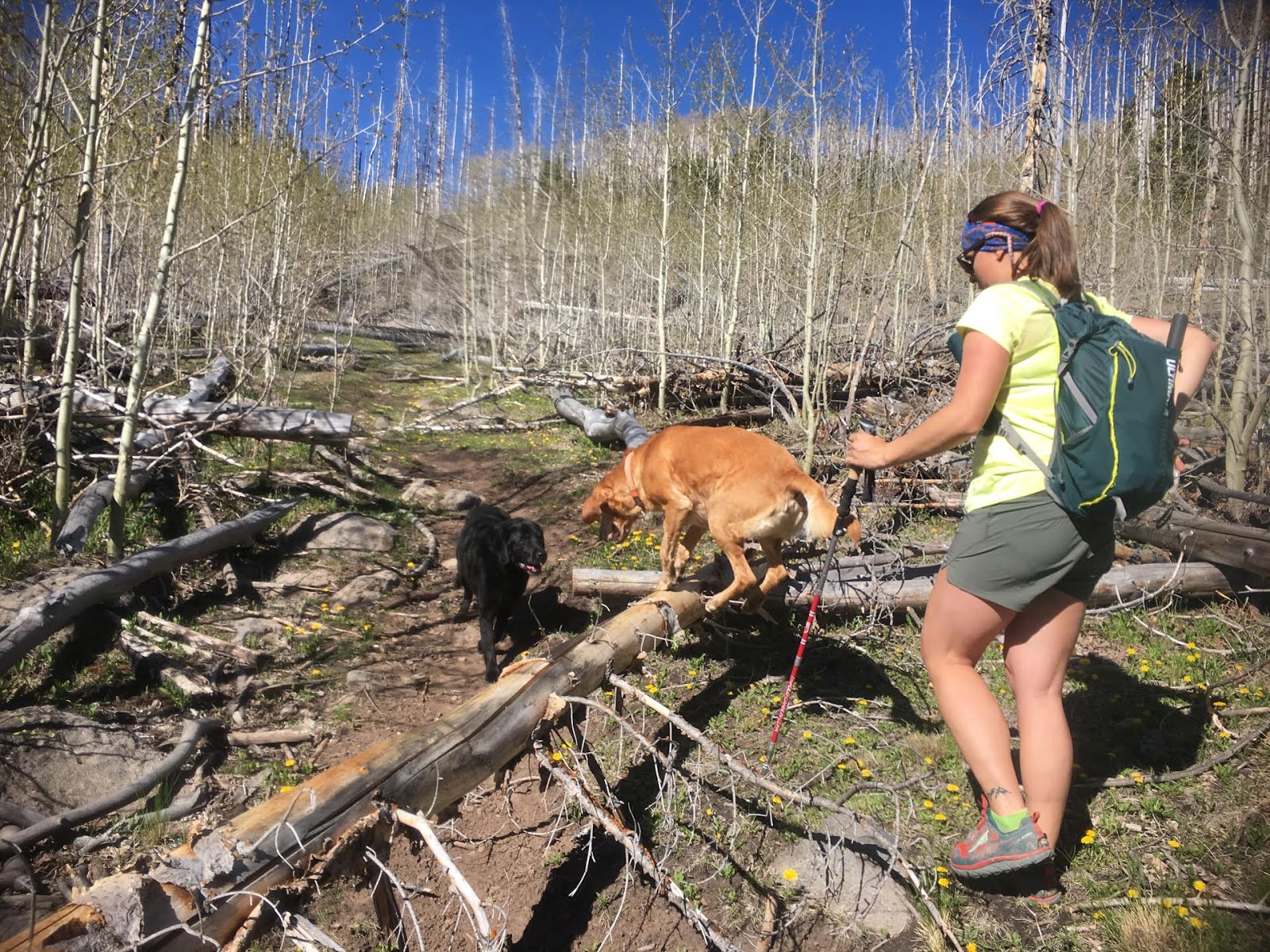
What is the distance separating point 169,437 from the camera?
729 centimetres

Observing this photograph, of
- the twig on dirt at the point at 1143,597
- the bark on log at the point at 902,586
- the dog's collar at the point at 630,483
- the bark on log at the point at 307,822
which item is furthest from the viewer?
the dog's collar at the point at 630,483

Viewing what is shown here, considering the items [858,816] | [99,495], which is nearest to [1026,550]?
[858,816]

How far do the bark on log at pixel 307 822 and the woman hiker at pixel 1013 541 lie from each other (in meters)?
1.85

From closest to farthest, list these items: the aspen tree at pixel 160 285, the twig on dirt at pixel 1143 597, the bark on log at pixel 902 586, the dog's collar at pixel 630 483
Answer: the twig on dirt at pixel 1143 597 → the bark on log at pixel 902 586 → the aspen tree at pixel 160 285 → the dog's collar at pixel 630 483

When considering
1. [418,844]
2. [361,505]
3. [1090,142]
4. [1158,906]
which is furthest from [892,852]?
[1090,142]

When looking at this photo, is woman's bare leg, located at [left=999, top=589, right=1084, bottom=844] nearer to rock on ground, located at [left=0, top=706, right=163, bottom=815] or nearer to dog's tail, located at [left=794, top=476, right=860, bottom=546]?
dog's tail, located at [left=794, top=476, right=860, bottom=546]

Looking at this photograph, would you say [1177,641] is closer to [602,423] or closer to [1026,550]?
[1026,550]

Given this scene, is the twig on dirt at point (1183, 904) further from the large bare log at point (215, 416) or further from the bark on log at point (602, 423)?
the bark on log at point (602, 423)

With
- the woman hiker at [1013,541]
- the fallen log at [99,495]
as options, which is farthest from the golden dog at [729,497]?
the fallen log at [99,495]

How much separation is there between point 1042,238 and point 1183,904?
2.55 meters

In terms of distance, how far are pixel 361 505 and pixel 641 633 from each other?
4.90m

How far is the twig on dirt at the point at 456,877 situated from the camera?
8.04 feet

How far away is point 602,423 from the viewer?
12125mm

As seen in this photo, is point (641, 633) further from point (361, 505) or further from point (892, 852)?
point (361, 505)
